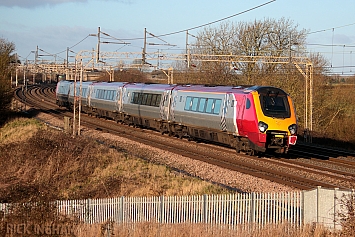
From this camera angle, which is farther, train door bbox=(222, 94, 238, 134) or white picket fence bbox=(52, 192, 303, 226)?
train door bbox=(222, 94, 238, 134)

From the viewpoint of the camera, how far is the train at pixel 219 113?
1998 centimetres

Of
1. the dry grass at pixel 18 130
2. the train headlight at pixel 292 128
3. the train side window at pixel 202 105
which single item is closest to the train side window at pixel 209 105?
the train side window at pixel 202 105

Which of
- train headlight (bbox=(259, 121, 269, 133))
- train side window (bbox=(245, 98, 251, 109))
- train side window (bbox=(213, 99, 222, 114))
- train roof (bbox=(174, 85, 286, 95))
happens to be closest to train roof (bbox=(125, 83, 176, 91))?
train roof (bbox=(174, 85, 286, 95))

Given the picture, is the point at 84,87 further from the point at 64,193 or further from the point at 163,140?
the point at 64,193

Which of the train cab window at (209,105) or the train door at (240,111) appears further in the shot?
the train cab window at (209,105)

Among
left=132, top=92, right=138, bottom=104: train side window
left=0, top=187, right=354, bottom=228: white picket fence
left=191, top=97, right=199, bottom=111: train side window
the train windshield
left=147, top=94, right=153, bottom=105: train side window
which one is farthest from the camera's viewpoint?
left=132, top=92, right=138, bottom=104: train side window

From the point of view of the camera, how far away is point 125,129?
33062 millimetres

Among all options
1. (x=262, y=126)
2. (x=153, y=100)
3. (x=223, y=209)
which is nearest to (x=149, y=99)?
(x=153, y=100)

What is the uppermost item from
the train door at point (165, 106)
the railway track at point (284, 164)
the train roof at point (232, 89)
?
the train roof at point (232, 89)

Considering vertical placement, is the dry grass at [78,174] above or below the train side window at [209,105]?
below

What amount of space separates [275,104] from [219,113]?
9.46ft

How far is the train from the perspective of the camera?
20.0m

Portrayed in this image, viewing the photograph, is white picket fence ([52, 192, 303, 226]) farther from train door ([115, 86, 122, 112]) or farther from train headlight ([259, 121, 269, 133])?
train door ([115, 86, 122, 112])

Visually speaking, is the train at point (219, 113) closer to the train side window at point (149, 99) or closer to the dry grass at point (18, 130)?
the train side window at point (149, 99)
